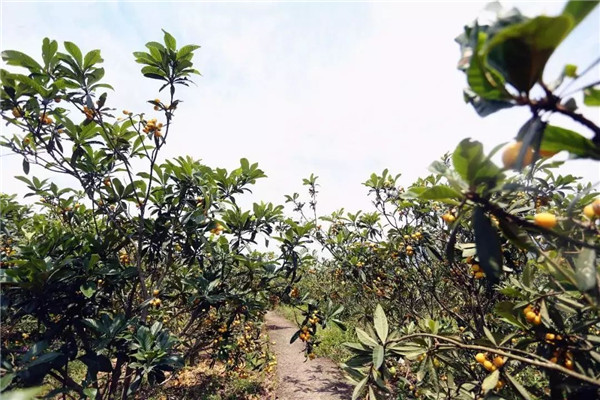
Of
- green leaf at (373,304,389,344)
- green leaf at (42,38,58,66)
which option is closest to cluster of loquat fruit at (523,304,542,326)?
green leaf at (373,304,389,344)

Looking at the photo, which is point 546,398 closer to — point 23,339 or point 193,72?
point 193,72

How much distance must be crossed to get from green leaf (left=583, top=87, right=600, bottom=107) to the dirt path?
5.35 m

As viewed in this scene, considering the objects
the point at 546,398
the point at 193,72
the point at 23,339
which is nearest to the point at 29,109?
the point at 193,72

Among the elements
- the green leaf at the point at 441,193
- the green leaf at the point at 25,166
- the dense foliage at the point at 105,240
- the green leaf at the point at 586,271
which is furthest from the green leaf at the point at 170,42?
the green leaf at the point at 586,271

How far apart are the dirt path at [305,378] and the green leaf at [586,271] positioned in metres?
5.03

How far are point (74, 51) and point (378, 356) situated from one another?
281cm

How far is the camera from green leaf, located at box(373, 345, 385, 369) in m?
1.38

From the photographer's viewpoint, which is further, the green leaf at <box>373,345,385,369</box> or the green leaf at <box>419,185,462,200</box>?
the green leaf at <box>373,345,385,369</box>

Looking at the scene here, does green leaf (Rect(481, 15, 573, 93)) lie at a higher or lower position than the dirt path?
higher

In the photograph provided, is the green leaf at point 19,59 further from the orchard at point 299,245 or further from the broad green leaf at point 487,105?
A: the broad green leaf at point 487,105

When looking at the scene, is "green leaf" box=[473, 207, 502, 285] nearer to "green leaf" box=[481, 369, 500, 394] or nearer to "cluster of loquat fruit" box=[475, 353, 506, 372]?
"green leaf" box=[481, 369, 500, 394]

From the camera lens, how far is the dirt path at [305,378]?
5053 mm

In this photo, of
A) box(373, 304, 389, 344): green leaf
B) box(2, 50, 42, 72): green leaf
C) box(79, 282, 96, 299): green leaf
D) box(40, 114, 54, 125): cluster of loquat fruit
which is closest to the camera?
box(373, 304, 389, 344): green leaf

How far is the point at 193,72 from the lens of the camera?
2.43 m
